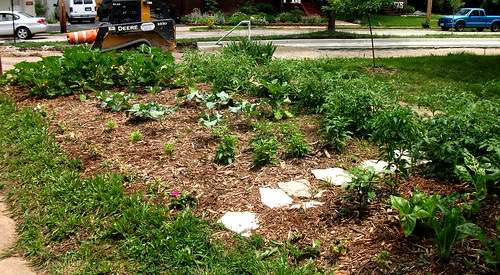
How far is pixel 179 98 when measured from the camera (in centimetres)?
743

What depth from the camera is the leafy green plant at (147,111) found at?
6.54 m

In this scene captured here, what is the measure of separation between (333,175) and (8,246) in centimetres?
264

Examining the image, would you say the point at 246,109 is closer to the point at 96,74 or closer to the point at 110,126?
the point at 110,126

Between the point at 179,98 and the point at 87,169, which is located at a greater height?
the point at 179,98

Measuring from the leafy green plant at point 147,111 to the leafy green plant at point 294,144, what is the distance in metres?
1.62

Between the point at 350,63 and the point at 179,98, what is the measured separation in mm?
6960

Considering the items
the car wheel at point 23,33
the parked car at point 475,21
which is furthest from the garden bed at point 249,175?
the parked car at point 475,21

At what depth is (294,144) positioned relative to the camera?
5.30 m

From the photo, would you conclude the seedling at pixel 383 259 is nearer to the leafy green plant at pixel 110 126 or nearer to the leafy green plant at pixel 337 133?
the leafy green plant at pixel 337 133

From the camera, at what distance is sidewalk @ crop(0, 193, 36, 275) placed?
4008mm

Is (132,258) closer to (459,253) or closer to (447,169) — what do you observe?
(459,253)

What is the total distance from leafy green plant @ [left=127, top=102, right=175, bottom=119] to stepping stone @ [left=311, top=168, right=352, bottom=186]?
2.32m

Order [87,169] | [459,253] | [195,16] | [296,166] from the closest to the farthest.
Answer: [459,253]
[296,166]
[87,169]
[195,16]

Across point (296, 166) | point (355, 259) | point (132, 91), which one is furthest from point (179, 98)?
point (355, 259)
